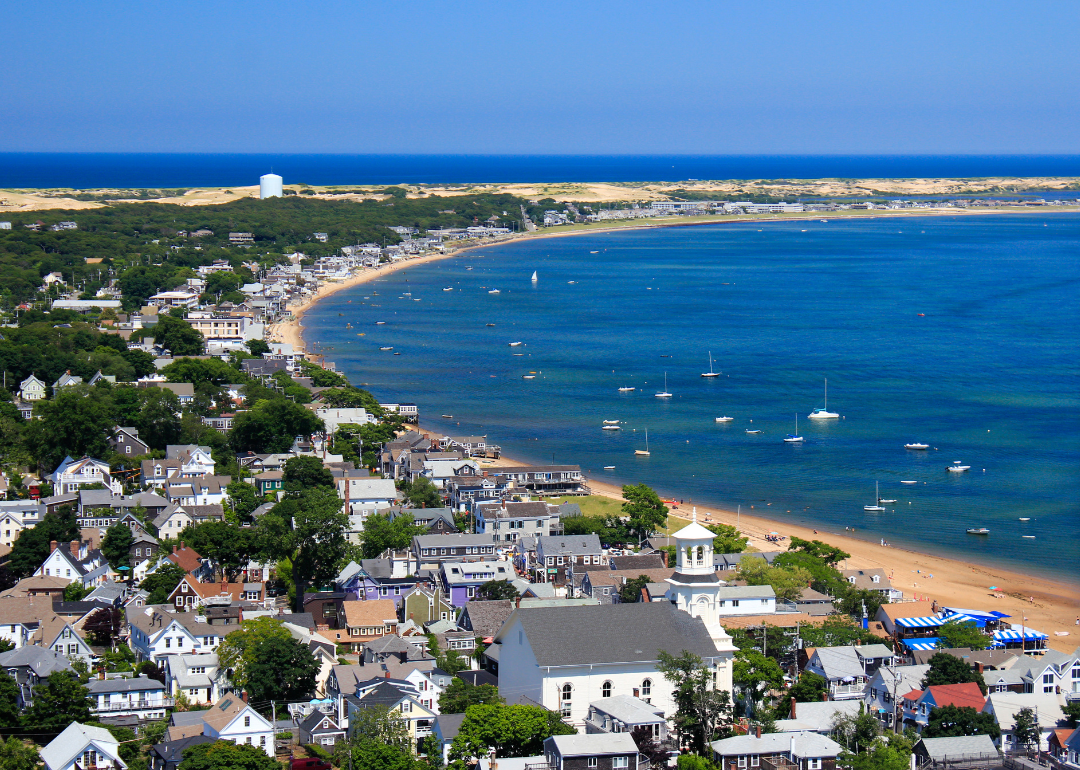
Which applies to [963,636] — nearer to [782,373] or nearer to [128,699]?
[128,699]

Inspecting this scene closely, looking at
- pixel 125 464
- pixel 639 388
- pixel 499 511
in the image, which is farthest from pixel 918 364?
pixel 125 464

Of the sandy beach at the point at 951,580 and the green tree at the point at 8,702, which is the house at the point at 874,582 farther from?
the green tree at the point at 8,702

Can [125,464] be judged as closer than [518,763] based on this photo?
No

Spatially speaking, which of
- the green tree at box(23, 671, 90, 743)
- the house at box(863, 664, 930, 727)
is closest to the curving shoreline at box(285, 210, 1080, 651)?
the house at box(863, 664, 930, 727)

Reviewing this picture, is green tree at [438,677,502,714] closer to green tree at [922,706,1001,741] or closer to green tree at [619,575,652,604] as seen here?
green tree at [619,575,652,604]

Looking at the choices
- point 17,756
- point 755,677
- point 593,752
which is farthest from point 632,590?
point 17,756

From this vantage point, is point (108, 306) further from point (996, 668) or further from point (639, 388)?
point (996, 668)
